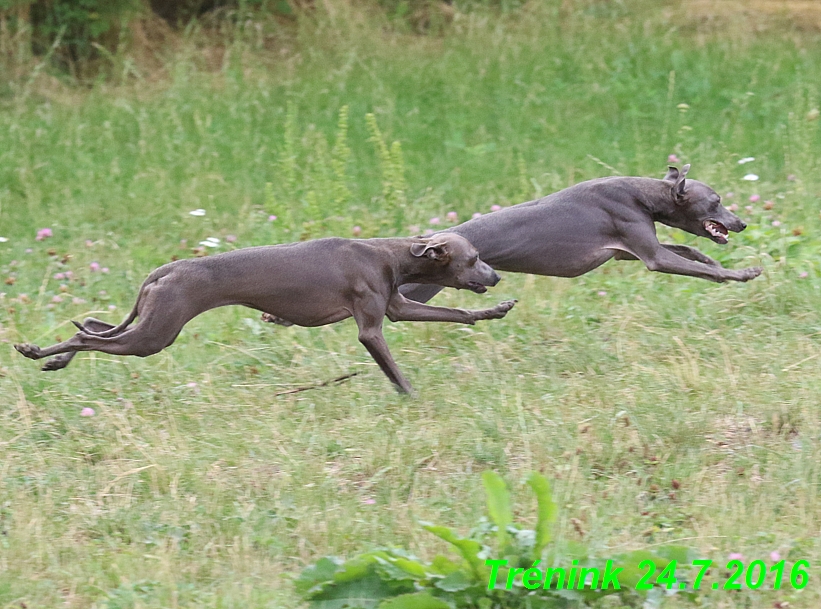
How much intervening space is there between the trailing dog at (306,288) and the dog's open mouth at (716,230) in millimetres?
1229

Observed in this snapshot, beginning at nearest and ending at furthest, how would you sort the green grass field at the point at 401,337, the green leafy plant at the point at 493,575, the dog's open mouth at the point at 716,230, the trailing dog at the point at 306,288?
the green leafy plant at the point at 493,575 < the green grass field at the point at 401,337 < the trailing dog at the point at 306,288 < the dog's open mouth at the point at 716,230

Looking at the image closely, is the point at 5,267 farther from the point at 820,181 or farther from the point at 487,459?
the point at 820,181

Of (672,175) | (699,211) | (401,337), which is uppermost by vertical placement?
(672,175)

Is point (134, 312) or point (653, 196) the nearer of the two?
point (134, 312)

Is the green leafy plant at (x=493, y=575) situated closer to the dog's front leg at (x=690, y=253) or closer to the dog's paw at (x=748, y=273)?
the dog's paw at (x=748, y=273)

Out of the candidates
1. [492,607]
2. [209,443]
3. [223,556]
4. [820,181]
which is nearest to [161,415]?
[209,443]

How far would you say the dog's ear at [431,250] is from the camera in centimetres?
558

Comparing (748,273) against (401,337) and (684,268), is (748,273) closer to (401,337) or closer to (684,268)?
(684,268)

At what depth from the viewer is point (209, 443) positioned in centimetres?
507

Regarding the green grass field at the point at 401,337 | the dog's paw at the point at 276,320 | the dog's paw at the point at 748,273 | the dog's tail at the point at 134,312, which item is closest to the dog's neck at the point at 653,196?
the dog's paw at the point at 748,273

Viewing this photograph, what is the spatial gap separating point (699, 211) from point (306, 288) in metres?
2.15

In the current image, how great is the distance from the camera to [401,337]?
21.1 feet

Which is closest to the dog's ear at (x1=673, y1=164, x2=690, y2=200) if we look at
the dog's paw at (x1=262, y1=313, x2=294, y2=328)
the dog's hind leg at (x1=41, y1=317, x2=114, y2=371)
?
the dog's paw at (x1=262, y1=313, x2=294, y2=328)

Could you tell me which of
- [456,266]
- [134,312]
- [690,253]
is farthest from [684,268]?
[134,312]
